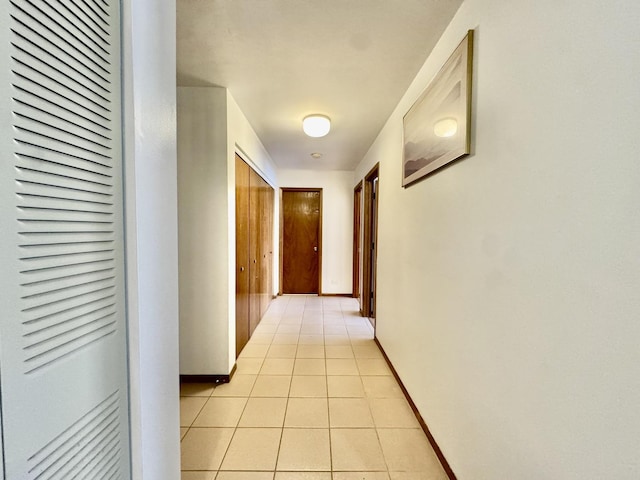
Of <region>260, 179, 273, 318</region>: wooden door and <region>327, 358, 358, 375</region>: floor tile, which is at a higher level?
<region>260, 179, 273, 318</region>: wooden door

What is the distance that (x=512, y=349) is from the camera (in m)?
0.99

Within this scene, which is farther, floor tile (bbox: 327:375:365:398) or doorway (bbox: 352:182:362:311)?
doorway (bbox: 352:182:362:311)

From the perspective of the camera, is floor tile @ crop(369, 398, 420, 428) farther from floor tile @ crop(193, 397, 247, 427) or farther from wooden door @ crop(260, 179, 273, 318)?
wooden door @ crop(260, 179, 273, 318)

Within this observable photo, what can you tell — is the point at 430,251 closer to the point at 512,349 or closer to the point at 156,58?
the point at 512,349

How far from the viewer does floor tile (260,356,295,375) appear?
99.3 inches

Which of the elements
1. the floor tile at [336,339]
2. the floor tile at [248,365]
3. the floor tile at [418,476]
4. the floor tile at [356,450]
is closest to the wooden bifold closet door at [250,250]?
the floor tile at [248,365]

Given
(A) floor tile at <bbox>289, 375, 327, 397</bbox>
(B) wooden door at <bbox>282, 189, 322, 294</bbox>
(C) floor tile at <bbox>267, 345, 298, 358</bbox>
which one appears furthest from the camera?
(B) wooden door at <bbox>282, 189, 322, 294</bbox>

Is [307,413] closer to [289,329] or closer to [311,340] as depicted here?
[311,340]

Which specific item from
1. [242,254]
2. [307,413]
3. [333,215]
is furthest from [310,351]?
[333,215]

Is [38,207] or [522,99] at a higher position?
[522,99]

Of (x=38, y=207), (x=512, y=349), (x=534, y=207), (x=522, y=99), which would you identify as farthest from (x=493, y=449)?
(x=38, y=207)

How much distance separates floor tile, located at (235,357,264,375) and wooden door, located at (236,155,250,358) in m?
0.10

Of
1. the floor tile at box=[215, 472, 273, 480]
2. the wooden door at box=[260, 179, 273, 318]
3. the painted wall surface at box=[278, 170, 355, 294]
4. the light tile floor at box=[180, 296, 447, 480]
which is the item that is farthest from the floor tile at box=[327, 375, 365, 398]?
the painted wall surface at box=[278, 170, 355, 294]

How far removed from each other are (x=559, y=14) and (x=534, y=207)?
56 centimetres
